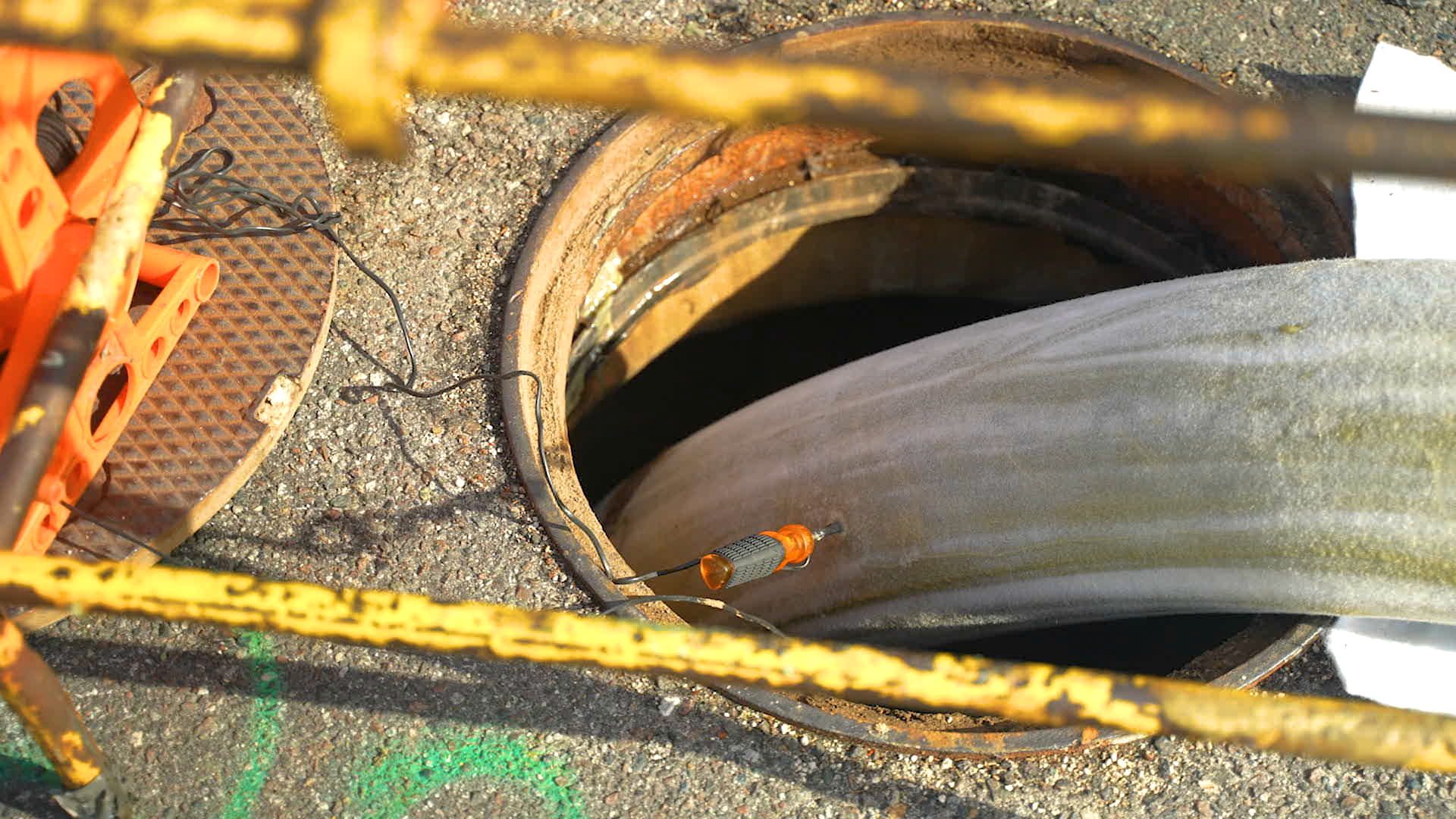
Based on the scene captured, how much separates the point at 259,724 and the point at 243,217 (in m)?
1.18

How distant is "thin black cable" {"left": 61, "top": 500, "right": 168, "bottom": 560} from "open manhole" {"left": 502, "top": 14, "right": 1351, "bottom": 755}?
2.39 ft

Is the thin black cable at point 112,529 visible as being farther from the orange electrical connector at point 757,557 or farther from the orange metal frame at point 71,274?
the orange electrical connector at point 757,557

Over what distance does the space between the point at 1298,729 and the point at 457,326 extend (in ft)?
6.15

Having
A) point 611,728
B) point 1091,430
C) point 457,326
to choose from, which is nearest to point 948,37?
point 1091,430

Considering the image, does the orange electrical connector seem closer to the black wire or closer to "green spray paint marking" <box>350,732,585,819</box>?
the black wire

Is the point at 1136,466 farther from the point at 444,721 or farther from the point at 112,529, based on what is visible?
the point at 112,529

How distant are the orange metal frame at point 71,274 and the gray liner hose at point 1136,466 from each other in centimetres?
153

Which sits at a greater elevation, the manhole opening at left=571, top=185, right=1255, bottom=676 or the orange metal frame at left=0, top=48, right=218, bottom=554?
the manhole opening at left=571, top=185, right=1255, bottom=676

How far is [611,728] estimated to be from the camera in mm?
2170

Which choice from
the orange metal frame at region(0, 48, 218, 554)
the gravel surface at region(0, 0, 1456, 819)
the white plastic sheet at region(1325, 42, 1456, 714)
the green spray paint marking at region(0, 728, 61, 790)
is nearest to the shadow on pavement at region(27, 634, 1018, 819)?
the gravel surface at region(0, 0, 1456, 819)

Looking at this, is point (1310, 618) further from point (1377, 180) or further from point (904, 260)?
point (904, 260)

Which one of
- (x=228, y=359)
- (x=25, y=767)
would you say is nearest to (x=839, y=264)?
(x=228, y=359)

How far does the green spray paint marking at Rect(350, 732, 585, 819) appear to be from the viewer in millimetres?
2082

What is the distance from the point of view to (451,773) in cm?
211
